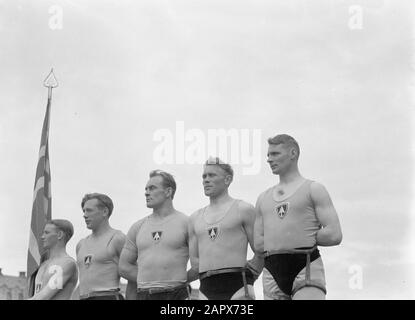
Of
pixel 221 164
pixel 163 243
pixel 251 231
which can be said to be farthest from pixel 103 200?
pixel 251 231

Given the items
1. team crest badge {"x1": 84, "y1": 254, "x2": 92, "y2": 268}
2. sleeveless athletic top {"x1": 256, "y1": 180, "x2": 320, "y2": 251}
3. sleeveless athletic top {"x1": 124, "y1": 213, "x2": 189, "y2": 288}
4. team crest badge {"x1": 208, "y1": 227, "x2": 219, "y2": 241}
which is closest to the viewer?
sleeveless athletic top {"x1": 256, "y1": 180, "x2": 320, "y2": 251}

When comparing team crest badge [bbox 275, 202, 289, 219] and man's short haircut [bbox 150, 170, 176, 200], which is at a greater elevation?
man's short haircut [bbox 150, 170, 176, 200]

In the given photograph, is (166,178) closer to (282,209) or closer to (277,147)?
(277,147)

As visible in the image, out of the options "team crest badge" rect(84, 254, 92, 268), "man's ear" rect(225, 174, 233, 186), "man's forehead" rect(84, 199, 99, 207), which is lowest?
"team crest badge" rect(84, 254, 92, 268)

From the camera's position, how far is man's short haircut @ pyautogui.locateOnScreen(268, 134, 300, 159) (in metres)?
7.91

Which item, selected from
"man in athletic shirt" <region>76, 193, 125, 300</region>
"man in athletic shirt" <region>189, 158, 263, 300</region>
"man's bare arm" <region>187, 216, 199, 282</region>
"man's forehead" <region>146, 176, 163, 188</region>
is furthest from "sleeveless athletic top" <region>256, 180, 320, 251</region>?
"man in athletic shirt" <region>76, 193, 125, 300</region>

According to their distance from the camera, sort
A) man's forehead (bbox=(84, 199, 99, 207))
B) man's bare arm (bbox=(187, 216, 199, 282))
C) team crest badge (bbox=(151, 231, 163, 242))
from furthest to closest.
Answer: man's forehead (bbox=(84, 199, 99, 207)) < team crest badge (bbox=(151, 231, 163, 242)) < man's bare arm (bbox=(187, 216, 199, 282))

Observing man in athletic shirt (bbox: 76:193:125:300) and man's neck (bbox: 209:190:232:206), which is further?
man in athletic shirt (bbox: 76:193:125:300)

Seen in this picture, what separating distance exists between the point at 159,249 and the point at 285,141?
5.26 ft

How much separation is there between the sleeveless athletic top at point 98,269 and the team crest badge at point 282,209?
1923 millimetres

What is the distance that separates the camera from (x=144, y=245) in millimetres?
8445

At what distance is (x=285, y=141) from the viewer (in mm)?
7914

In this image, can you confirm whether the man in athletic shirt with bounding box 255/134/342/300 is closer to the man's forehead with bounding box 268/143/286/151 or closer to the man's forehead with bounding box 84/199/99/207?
the man's forehead with bounding box 268/143/286/151

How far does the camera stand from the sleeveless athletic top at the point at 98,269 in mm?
8680
